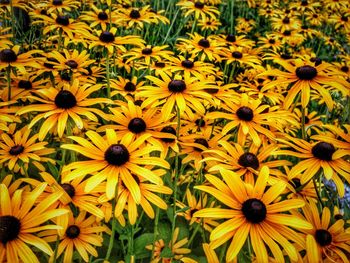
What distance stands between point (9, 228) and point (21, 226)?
38 mm

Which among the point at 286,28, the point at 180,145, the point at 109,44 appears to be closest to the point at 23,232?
the point at 180,145

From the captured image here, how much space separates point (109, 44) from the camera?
2.20 metres

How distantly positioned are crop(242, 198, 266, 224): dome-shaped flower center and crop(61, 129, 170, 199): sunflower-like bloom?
0.29 meters

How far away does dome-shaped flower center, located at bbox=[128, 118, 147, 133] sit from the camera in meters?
1.45

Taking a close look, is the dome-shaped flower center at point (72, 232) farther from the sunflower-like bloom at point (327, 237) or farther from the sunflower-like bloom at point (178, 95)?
the sunflower-like bloom at point (327, 237)

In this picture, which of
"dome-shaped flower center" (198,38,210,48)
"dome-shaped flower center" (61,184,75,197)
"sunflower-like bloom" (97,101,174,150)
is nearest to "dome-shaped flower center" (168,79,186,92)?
"sunflower-like bloom" (97,101,174,150)

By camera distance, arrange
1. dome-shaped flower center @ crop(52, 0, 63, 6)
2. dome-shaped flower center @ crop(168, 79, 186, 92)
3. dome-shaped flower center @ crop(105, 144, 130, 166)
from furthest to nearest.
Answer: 1. dome-shaped flower center @ crop(52, 0, 63, 6)
2. dome-shaped flower center @ crop(168, 79, 186, 92)
3. dome-shaped flower center @ crop(105, 144, 130, 166)

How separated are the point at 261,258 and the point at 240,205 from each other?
0.60ft

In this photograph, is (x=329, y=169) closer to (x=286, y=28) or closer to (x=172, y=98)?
(x=172, y=98)

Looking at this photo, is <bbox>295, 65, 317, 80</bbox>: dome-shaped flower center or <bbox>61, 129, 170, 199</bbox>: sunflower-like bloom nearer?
<bbox>61, 129, 170, 199</bbox>: sunflower-like bloom

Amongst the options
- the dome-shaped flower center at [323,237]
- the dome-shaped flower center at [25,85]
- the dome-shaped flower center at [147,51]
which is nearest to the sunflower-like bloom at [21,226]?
the dome-shaped flower center at [323,237]

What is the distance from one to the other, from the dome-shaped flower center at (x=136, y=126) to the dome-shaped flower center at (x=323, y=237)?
79cm

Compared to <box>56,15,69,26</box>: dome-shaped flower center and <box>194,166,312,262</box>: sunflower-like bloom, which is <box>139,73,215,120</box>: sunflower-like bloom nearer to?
<box>194,166,312,262</box>: sunflower-like bloom

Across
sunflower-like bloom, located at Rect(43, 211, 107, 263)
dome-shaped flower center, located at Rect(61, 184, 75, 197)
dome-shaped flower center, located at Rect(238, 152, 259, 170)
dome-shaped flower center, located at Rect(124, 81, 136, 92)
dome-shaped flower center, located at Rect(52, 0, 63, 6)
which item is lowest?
sunflower-like bloom, located at Rect(43, 211, 107, 263)
